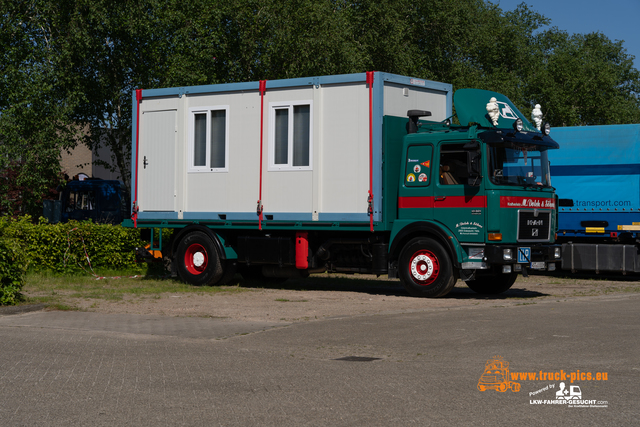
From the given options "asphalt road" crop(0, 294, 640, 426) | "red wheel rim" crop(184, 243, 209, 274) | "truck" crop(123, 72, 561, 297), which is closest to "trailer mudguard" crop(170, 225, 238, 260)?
"truck" crop(123, 72, 561, 297)

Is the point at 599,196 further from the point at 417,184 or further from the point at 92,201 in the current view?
the point at 92,201

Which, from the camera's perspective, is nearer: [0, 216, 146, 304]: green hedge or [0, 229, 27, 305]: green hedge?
[0, 229, 27, 305]: green hedge

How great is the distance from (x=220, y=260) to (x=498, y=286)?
5.60 metres

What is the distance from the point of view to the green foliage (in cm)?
1911

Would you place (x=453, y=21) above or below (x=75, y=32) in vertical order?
above

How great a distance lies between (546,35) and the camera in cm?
7275

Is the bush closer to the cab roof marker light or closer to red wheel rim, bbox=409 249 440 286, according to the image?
red wheel rim, bbox=409 249 440 286

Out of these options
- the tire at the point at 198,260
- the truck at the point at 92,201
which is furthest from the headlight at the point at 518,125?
the truck at the point at 92,201

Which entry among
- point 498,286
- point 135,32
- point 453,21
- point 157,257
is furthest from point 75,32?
point 453,21

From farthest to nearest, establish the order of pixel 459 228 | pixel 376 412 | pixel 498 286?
pixel 498 286
pixel 459 228
pixel 376 412

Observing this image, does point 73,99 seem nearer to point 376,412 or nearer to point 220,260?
point 220,260

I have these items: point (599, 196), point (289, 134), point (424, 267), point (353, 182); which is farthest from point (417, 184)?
point (599, 196)

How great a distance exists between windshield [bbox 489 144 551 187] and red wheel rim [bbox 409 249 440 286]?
175 cm

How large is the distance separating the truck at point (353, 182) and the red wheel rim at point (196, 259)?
0.09 feet
